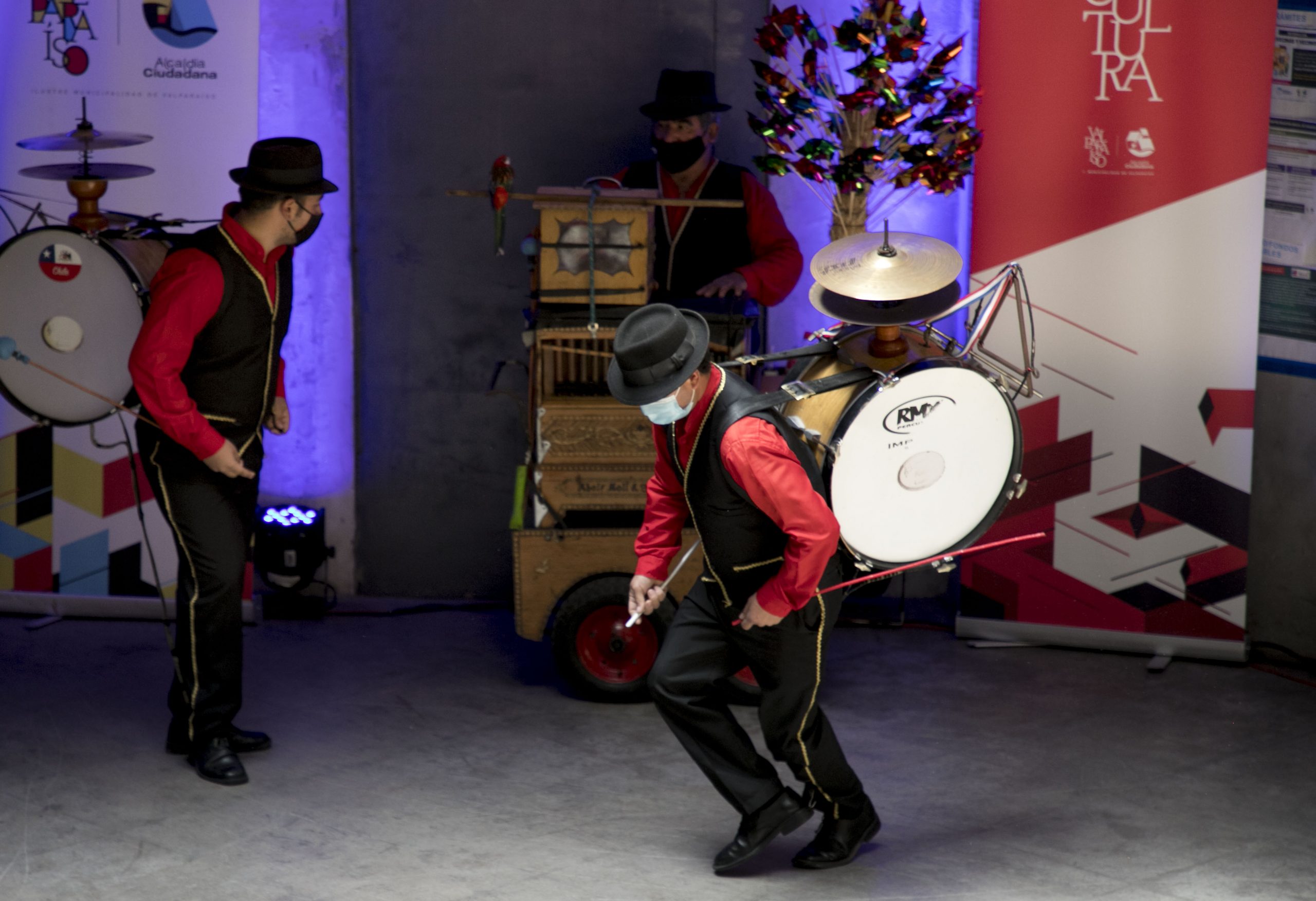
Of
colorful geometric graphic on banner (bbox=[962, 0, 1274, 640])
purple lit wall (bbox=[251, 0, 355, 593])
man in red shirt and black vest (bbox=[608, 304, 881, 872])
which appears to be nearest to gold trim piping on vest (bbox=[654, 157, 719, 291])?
colorful geometric graphic on banner (bbox=[962, 0, 1274, 640])

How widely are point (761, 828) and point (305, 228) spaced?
7.36 ft

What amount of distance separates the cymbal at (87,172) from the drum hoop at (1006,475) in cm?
256

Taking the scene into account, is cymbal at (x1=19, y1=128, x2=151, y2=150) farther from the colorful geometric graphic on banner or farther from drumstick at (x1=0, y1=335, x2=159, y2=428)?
the colorful geometric graphic on banner

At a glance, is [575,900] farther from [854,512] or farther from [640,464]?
[640,464]

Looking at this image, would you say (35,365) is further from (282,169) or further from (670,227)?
(670,227)

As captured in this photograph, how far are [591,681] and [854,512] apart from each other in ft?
5.56

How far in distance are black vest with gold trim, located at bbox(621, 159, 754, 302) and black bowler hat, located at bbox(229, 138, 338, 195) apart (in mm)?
1511

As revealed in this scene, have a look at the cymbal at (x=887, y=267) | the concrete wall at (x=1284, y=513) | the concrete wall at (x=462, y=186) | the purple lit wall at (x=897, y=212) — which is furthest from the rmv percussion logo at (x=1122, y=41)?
the cymbal at (x=887, y=267)

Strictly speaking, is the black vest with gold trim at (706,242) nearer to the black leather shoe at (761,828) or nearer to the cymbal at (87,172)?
the cymbal at (87,172)

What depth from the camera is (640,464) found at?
16.7 feet

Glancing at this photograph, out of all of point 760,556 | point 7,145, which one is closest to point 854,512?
point 760,556

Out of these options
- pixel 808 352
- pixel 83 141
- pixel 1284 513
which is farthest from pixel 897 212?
pixel 83 141

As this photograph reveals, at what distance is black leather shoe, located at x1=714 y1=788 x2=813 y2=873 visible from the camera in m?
3.82

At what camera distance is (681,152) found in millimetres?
5531
